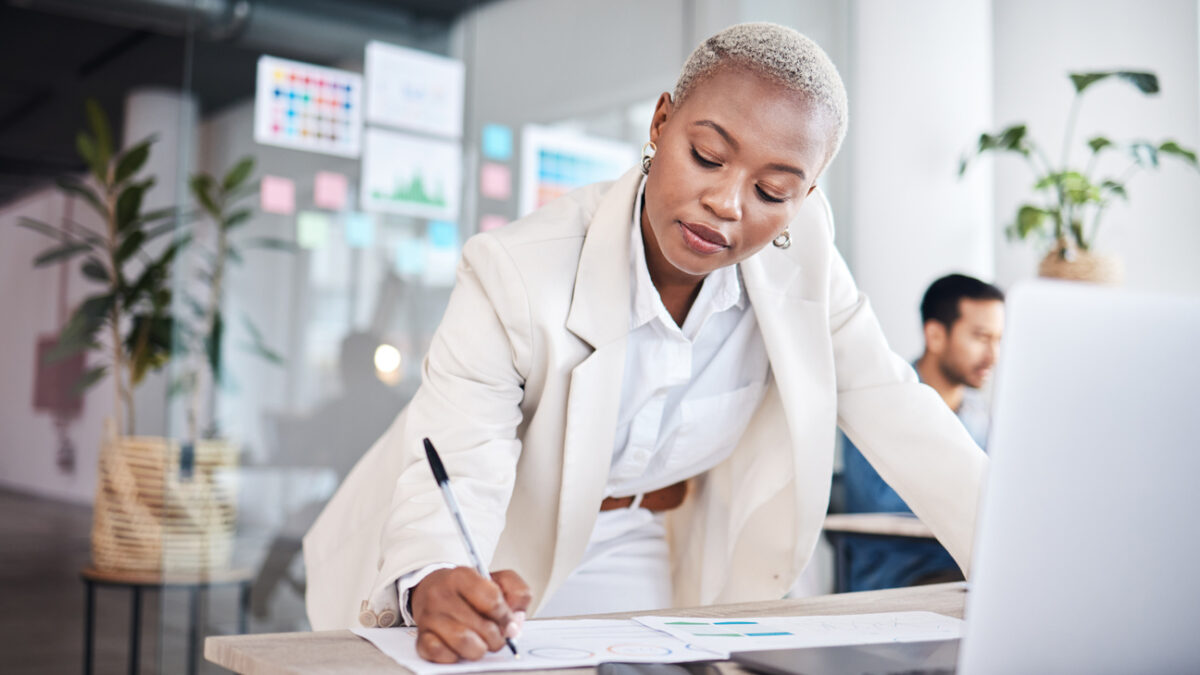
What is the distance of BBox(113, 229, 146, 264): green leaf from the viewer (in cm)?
348

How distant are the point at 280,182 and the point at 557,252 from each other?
7.41ft

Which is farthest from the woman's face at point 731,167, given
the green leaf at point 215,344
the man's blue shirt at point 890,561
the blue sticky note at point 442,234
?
the blue sticky note at point 442,234

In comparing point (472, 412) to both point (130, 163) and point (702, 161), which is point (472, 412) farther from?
point (130, 163)

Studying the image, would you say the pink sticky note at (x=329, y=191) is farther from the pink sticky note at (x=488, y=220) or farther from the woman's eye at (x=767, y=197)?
the woman's eye at (x=767, y=197)

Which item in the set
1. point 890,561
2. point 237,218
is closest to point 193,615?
point 237,218

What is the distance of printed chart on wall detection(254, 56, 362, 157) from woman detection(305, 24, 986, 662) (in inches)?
80.9

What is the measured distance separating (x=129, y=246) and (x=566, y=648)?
3071 millimetres

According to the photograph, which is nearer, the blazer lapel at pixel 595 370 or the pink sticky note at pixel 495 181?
the blazer lapel at pixel 595 370

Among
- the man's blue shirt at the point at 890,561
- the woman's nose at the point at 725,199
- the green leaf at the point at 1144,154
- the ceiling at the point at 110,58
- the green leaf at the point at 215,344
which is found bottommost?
the man's blue shirt at the point at 890,561

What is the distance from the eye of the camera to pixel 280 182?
10.9ft

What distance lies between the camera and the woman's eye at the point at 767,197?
1190mm

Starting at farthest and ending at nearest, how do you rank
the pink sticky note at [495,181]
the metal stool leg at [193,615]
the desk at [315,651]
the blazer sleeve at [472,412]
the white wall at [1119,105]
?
the white wall at [1119,105]
the pink sticky note at [495,181]
the metal stool leg at [193,615]
the blazer sleeve at [472,412]
the desk at [315,651]

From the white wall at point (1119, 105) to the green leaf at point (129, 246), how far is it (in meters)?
3.40

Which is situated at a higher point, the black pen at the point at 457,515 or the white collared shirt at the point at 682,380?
the white collared shirt at the point at 682,380
